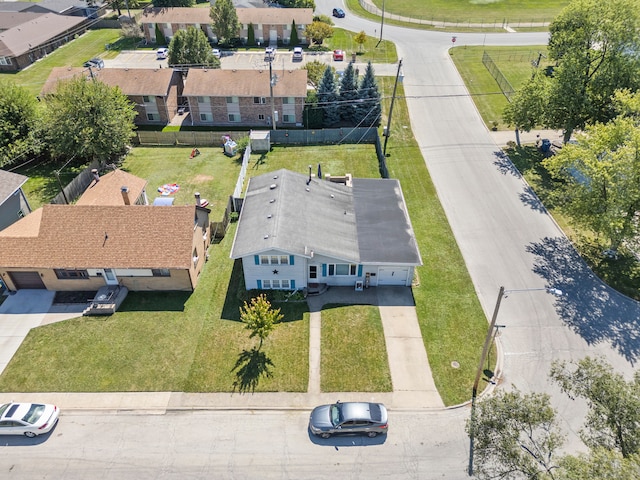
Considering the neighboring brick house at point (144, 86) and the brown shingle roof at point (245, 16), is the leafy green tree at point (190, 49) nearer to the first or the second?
the neighboring brick house at point (144, 86)

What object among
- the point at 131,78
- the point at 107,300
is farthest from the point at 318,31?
the point at 107,300

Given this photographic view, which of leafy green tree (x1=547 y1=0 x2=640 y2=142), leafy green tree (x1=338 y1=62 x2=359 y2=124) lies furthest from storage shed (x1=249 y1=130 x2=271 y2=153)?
leafy green tree (x1=547 y1=0 x2=640 y2=142)

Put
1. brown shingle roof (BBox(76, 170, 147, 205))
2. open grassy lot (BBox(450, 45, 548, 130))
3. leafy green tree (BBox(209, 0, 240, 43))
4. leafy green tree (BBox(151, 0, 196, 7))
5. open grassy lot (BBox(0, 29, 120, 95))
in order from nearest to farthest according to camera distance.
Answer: brown shingle roof (BBox(76, 170, 147, 205)), open grassy lot (BBox(450, 45, 548, 130)), open grassy lot (BBox(0, 29, 120, 95)), leafy green tree (BBox(209, 0, 240, 43)), leafy green tree (BBox(151, 0, 196, 7))

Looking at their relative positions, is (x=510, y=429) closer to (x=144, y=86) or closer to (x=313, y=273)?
(x=313, y=273)

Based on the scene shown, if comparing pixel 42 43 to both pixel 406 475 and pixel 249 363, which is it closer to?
pixel 249 363

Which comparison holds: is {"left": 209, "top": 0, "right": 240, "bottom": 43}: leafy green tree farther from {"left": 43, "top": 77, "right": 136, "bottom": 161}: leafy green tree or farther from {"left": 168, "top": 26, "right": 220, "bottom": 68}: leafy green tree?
{"left": 43, "top": 77, "right": 136, "bottom": 161}: leafy green tree

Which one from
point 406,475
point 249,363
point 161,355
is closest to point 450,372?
point 406,475

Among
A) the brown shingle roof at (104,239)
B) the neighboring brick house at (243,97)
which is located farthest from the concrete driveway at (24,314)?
the neighboring brick house at (243,97)
